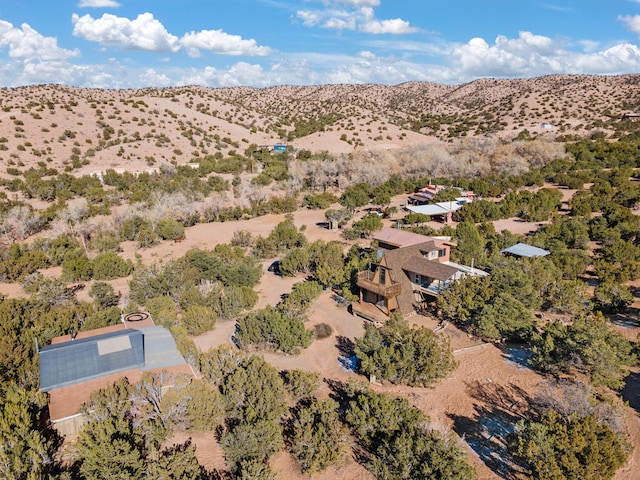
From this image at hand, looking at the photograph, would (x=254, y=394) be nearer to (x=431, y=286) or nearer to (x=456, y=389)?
(x=456, y=389)

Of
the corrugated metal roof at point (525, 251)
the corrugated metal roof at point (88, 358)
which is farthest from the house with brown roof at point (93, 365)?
the corrugated metal roof at point (525, 251)

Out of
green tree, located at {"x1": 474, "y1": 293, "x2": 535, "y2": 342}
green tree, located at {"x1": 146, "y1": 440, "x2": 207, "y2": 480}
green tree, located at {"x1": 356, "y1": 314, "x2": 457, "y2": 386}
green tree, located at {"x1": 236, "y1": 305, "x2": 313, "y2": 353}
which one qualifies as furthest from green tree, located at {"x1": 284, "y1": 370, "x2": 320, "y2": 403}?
green tree, located at {"x1": 474, "y1": 293, "x2": 535, "y2": 342}

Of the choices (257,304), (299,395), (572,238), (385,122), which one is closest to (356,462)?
(299,395)

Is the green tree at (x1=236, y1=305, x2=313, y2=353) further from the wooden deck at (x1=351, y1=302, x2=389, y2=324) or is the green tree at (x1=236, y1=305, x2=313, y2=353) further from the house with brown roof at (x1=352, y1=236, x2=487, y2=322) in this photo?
the house with brown roof at (x1=352, y1=236, x2=487, y2=322)

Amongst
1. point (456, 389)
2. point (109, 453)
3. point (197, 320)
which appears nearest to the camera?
point (109, 453)

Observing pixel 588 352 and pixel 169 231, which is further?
pixel 169 231

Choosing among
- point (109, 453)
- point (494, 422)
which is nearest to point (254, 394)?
point (109, 453)

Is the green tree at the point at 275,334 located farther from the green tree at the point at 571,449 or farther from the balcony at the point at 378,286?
the green tree at the point at 571,449

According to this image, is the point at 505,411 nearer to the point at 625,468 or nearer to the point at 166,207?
the point at 625,468
